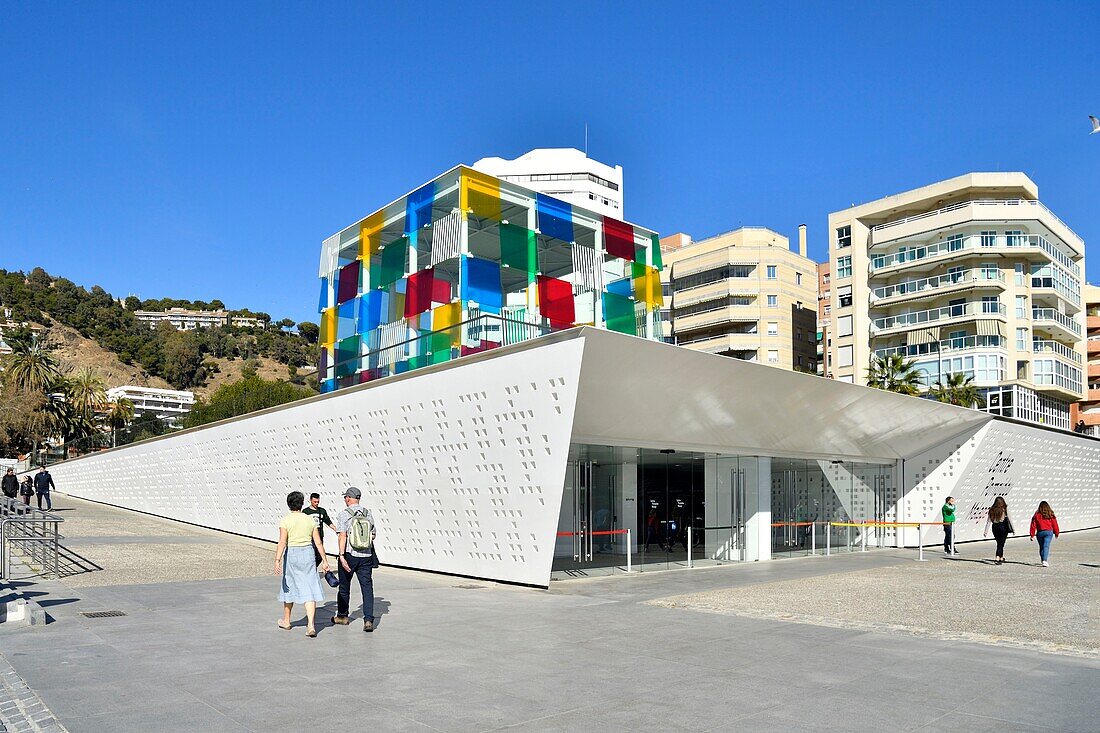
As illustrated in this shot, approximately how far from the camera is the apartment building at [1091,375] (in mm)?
66750

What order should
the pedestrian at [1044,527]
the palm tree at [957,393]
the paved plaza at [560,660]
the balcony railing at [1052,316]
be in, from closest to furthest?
the paved plaza at [560,660] < the pedestrian at [1044,527] < the palm tree at [957,393] < the balcony railing at [1052,316]

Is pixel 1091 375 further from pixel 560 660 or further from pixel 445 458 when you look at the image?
pixel 560 660

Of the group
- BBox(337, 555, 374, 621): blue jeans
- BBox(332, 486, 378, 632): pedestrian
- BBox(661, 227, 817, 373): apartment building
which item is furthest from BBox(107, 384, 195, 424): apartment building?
BBox(332, 486, 378, 632): pedestrian

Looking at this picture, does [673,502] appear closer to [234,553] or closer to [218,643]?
[234,553]

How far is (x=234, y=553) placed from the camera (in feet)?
66.3

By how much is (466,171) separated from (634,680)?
1688 centimetres

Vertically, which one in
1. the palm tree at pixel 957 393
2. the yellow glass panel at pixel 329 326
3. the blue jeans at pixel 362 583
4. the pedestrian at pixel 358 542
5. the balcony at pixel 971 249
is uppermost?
the balcony at pixel 971 249

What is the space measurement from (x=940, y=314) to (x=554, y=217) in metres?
44.0

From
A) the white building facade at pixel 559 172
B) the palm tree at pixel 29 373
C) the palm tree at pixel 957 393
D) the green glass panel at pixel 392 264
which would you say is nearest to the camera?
the green glass panel at pixel 392 264

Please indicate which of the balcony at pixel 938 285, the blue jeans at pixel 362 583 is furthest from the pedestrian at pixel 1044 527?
the balcony at pixel 938 285

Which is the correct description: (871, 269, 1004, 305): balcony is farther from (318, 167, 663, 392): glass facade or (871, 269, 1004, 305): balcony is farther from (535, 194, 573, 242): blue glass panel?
(535, 194, 573, 242): blue glass panel

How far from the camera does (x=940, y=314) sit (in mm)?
59750

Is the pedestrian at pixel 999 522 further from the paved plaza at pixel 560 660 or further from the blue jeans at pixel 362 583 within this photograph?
the blue jeans at pixel 362 583

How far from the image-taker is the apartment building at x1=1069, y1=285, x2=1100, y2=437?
66750mm
